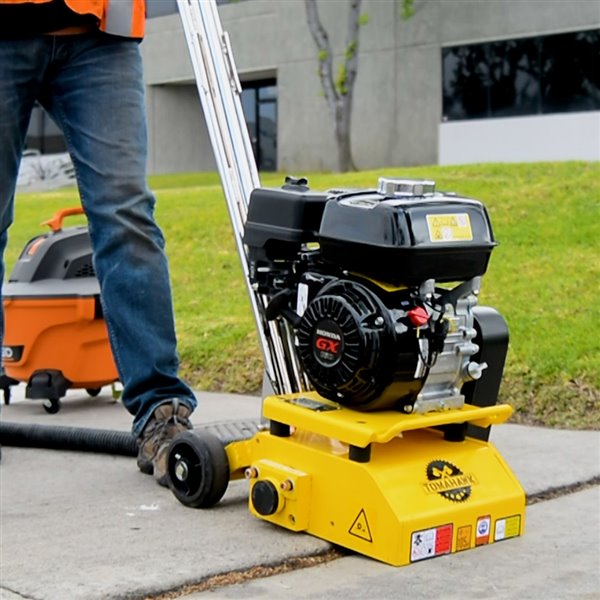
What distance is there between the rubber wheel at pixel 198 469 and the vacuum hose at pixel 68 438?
422 mm

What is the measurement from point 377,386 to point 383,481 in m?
0.19

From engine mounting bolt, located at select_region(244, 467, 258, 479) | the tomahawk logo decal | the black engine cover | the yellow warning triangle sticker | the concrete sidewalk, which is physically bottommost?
the concrete sidewalk

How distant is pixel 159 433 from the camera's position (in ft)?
9.29

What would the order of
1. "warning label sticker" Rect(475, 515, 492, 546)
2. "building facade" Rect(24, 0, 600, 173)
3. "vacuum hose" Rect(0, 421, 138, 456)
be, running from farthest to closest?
"building facade" Rect(24, 0, 600, 173) → "vacuum hose" Rect(0, 421, 138, 456) → "warning label sticker" Rect(475, 515, 492, 546)

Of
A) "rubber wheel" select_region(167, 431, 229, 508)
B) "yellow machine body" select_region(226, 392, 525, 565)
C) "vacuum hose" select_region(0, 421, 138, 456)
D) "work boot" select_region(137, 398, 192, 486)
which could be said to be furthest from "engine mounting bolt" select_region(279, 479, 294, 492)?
"vacuum hose" select_region(0, 421, 138, 456)

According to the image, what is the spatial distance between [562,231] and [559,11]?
14.8m

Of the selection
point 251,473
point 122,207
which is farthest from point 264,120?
point 251,473

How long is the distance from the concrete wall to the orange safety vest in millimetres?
16755

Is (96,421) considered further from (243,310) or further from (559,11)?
(559,11)

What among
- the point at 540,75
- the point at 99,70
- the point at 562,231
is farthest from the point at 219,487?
the point at 540,75

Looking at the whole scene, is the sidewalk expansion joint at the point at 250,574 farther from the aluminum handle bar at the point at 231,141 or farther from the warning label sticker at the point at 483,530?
the aluminum handle bar at the point at 231,141

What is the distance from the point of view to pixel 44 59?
2.84m

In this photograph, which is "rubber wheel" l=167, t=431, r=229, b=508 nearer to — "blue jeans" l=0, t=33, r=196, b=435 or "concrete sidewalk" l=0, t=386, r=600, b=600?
"concrete sidewalk" l=0, t=386, r=600, b=600

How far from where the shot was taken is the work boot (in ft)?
9.14
